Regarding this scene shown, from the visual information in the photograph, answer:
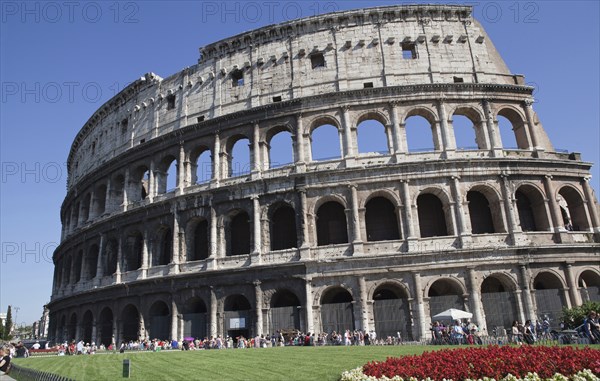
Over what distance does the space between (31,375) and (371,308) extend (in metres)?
15.5

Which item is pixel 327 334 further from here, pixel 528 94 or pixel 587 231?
pixel 528 94

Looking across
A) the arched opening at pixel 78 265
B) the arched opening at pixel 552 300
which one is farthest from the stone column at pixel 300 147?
the arched opening at pixel 78 265

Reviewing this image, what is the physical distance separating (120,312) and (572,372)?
26381 millimetres

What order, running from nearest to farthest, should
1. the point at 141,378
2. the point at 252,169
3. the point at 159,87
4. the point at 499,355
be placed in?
the point at 499,355 < the point at 141,378 < the point at 252,169 < the point at 159,87

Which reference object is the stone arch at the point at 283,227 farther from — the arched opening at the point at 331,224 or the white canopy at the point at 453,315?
the white canopy at the point at 453,315

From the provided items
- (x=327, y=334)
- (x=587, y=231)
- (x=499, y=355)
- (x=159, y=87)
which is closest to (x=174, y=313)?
(x=327, y=334)

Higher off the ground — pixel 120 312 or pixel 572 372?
pixel 120 312

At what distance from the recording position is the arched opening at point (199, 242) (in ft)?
90.8

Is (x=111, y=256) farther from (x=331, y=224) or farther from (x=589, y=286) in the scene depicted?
(x=589, y=286)

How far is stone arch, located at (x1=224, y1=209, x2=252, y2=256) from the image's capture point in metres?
26.6


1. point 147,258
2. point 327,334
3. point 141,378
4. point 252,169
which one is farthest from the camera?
point 147,258

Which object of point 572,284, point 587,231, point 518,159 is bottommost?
point 572,284

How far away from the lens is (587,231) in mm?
24734

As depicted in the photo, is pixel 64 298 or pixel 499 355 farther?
pixel 64 298
